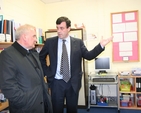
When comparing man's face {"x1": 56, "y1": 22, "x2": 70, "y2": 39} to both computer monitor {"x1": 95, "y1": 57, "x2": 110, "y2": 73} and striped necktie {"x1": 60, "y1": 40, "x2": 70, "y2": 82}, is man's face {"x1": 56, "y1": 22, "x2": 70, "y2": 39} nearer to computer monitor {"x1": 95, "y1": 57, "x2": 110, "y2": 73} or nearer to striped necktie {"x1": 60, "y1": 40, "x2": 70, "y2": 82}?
striped necktie {"x1": 60, "y1": 40, "x2": 70, "y2": 82}

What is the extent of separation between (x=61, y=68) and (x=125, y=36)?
2.33m

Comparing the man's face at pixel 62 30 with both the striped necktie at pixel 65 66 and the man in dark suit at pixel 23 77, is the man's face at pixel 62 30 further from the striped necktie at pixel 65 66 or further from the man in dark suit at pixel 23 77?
the man in dark suit at pixel 23 77

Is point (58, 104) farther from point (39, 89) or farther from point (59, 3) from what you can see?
point (59, 3)

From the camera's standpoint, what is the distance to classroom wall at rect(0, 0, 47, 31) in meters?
2.65

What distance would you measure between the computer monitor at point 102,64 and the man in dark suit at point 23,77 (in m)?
2.20

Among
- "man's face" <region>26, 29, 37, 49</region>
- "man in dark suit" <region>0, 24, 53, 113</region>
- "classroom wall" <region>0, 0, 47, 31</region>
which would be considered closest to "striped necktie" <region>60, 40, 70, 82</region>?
"man in dark suit" <region>0, 24, 53, 113</region>

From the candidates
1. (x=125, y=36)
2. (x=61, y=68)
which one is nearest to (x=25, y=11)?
(x=61, y=68)

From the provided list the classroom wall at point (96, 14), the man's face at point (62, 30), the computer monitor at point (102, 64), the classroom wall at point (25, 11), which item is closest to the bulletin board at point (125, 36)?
the classroom wall at point (96, 14)

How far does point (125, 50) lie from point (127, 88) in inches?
35.8

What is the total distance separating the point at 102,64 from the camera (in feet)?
11.7

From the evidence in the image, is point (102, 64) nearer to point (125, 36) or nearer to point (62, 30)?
point (125, 36)

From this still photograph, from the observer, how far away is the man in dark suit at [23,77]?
4.19 feet

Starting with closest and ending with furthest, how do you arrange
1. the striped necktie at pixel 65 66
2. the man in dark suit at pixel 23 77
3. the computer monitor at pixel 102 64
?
the man in dark suit at pixel 23 77, the striped necktie at pixel 65 66, the computer monitor at pixel 102 64

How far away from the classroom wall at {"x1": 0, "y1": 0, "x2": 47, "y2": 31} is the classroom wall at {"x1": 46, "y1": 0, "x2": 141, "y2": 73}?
40cm
